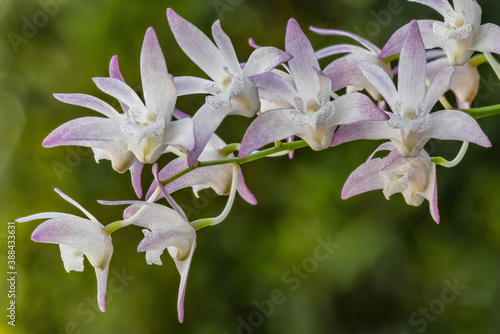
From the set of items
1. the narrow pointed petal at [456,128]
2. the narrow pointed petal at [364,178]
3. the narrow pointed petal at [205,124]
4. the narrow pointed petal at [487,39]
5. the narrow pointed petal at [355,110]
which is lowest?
the narrow pointed petal at [364,178]

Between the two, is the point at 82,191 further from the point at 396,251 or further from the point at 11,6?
the point at 396,251

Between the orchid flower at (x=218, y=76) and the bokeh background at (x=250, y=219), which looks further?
the bokeh background at (x=250, y=219)

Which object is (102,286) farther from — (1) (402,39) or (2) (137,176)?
(1) (402,39)

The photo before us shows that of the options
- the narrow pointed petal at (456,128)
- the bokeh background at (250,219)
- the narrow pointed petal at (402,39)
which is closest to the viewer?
the narrow pointed petal at (456,128)

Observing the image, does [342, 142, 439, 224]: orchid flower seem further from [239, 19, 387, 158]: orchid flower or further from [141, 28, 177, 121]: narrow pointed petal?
[141, 28, 177, 121]: narrow pointed petal

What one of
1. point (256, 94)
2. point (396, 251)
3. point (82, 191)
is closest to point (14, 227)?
point (82, 191)

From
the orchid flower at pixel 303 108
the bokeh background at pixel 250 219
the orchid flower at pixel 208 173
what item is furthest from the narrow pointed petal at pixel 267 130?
the bokeh background at pixel 250 219

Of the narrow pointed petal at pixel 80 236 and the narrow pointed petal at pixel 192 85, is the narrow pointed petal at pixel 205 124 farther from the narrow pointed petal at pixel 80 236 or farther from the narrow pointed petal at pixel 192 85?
the narrow pointed petal at pixel 80 236

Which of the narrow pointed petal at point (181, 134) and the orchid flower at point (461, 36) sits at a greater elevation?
the narrow pointed petal at point (181, 134)
